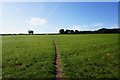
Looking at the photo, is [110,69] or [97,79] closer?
[97,79]

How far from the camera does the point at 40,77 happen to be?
5.46 m

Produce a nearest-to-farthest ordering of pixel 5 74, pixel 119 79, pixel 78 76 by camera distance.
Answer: pixel 119 79, pixel 78 76, pixel 5 74

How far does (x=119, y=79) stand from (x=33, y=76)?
696 cm

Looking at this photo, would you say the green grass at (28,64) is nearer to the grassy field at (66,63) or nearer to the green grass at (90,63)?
the grassy field at (66,63)

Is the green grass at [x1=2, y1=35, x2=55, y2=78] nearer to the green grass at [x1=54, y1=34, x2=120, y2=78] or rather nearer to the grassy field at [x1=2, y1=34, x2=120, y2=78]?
the grassy field at [x1=2, y1=34, x2=120, y2=78]

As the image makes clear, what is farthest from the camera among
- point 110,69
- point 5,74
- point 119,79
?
point 110,69

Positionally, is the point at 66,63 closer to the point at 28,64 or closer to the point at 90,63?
the point at 90,63

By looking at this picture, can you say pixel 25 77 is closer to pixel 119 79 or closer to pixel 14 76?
pixel 14 76

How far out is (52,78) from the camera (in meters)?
5.37

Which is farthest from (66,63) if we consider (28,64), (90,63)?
(28,64)

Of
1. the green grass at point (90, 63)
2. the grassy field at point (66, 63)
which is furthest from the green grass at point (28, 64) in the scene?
the green grass at point (90, 63)

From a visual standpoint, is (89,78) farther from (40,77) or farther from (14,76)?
(14,76)

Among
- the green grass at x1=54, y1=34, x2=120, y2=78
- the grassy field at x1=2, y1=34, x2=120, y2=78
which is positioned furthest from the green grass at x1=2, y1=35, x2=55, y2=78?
the green grass at x1=54, y1=34, x2=120, y2=78

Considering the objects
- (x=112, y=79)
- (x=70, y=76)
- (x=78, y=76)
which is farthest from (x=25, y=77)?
(x=112, y=79)
